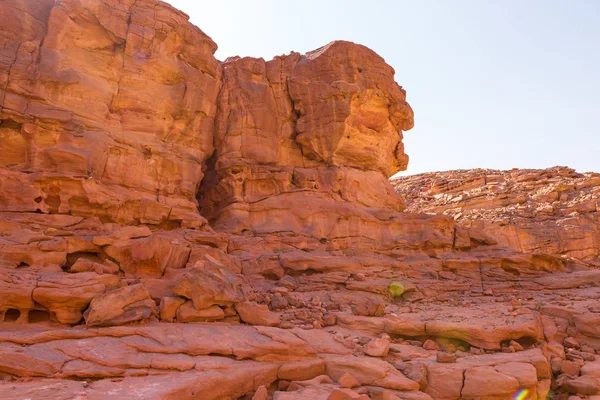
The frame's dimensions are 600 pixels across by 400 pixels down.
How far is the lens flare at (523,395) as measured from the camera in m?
8.54

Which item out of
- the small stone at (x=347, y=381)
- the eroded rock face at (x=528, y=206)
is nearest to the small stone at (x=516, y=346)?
the small stone at (x=347, y=381)

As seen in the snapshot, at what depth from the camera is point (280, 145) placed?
74.3ft

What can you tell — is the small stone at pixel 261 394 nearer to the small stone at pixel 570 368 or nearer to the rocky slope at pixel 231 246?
the rocky slope at pixel 231 246

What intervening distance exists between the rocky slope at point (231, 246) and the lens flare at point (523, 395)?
0.11 metres

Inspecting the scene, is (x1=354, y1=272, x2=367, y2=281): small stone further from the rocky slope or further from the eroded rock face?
the eroded rock face

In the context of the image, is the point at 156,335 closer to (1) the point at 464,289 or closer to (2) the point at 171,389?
(2) the point at 171,389

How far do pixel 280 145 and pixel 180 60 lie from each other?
667 centimetres

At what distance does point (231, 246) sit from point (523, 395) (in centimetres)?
1186

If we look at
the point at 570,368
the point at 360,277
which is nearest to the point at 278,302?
the point at 360,277

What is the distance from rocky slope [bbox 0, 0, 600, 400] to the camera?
341 inches

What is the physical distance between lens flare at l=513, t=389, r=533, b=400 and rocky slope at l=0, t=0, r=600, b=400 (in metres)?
0.11

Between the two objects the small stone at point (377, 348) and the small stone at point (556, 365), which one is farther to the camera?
the small stone at point (556, 365)

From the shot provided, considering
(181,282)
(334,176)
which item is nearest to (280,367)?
(181,282)

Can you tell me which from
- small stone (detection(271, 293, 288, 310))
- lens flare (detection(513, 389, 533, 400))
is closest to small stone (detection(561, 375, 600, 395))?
lens flare (detection(513, 389, 533, 400))
